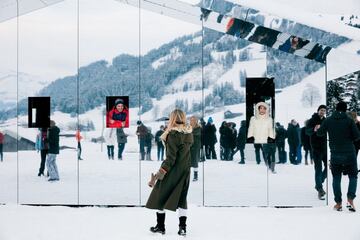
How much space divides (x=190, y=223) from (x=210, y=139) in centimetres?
171

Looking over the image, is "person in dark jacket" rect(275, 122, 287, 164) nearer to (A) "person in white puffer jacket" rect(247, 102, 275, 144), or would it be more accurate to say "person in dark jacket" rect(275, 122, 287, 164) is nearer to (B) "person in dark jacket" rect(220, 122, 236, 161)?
(A) "person in white puffer jacket" rect(247, 102, 275, 144)

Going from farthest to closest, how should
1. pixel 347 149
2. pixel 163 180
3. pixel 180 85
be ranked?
pixel 180 85 < pixel 347 149 < pixel 163 180

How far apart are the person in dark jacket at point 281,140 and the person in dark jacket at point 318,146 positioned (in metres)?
0.38

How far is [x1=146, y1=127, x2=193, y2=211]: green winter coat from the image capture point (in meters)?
5.79

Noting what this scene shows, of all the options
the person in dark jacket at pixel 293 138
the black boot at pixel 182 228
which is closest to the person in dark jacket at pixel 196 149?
the person in dark jacket at pixel 293 138

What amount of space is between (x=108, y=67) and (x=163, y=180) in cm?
298

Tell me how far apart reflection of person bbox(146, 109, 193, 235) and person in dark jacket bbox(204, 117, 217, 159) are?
224cm

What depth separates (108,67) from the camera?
8273mm

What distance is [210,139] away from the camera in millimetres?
8195

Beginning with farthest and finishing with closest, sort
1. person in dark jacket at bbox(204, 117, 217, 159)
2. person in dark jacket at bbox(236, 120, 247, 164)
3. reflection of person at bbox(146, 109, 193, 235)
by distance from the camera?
person in dark jacket at bbox(236, 120, 247, 164) < person in dark jacket at bbox(204, 117, 217, 159) < reflection of person at bbox(146, 109, 193, 235)

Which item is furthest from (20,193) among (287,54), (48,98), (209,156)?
(287,54)

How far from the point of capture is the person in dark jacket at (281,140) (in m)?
8.28

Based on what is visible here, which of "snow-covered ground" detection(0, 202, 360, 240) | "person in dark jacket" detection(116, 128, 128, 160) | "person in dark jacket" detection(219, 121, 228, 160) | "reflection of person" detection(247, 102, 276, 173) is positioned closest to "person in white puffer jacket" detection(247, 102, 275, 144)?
"reflection of person" detection(247, 102, 276, 173)

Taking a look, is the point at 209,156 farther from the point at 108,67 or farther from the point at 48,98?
the point at 48,98
